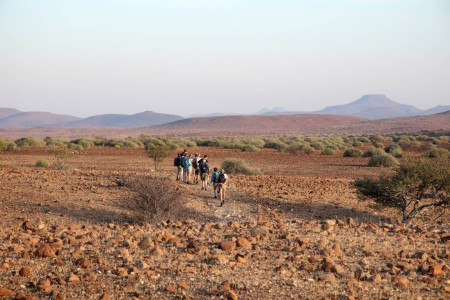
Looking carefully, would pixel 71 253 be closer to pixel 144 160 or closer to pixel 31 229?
pixel 31 229

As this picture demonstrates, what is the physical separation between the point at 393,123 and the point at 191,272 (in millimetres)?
142976

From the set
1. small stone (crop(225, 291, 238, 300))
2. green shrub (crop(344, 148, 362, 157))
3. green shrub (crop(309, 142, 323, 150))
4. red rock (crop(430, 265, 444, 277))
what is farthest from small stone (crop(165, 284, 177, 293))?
green shrub (crop(309, 142, 323, 150))

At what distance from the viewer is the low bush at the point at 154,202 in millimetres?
15156

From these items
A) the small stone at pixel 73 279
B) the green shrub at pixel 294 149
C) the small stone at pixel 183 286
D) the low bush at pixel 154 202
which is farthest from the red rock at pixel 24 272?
the green shrub at pixel 294 149

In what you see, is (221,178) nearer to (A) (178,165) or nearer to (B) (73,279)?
(A) (178,165)

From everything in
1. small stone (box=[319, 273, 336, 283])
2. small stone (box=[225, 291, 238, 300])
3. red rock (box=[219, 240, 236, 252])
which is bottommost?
small stone (box=[319, 273, 336, 283])

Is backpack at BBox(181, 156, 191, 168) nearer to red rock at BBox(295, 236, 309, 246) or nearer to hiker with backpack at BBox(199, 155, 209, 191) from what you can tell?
hiker with backpack at BBox(199, 155, 209, 191)

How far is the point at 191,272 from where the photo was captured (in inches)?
323

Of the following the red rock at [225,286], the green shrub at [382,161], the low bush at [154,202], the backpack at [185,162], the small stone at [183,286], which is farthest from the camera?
the green shrub at [382,161]

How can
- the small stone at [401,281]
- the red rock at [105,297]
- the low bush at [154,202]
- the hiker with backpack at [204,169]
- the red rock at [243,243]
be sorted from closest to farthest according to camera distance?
the red rock at [105,297], the small stone at [401,281], the red rock at [243,243], the low bush at [154,202], the hiker with backpack at [204,169]

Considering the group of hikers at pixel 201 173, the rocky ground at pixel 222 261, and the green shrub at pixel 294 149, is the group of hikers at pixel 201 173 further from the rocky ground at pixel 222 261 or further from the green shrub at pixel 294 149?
the green shrub at pixel 294 149

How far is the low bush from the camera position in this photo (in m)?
15.2

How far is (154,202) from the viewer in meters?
15.2

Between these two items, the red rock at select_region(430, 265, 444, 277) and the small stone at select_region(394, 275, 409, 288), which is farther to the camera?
the red rock at select_region(430, 265, 444, 277)
